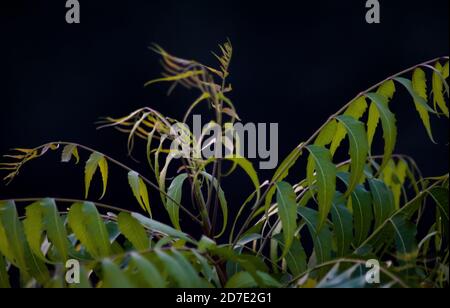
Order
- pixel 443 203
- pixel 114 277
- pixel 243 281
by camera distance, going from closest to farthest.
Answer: pixel 114 277
pixel 243 281
pixel 443 203

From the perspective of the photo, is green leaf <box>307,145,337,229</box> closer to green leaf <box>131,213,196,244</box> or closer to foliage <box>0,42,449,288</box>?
foliage <box>0,42,449,288</box>

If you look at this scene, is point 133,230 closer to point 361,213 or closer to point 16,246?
point 16,246

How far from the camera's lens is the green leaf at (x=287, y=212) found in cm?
66

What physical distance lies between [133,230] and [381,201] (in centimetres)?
27

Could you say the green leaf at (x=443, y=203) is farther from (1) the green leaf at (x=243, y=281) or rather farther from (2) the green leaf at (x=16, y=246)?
(2) the green leaf at (x=16, y=246)

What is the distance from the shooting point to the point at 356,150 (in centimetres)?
68

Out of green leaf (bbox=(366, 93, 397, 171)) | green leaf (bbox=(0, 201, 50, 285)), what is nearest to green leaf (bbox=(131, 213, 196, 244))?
green leaf (bbox=(0, 201, 50, 285))

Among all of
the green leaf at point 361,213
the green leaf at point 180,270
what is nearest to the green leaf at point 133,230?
the green leaf at point 180,270

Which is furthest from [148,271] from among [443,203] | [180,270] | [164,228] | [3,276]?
[443,203]

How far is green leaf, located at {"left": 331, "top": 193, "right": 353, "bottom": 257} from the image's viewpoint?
2.37ft

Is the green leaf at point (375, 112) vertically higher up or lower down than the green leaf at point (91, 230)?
higher up

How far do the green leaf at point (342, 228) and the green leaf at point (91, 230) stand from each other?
233 millimetres

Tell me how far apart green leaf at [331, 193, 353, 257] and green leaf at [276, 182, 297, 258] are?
0.27 ft
